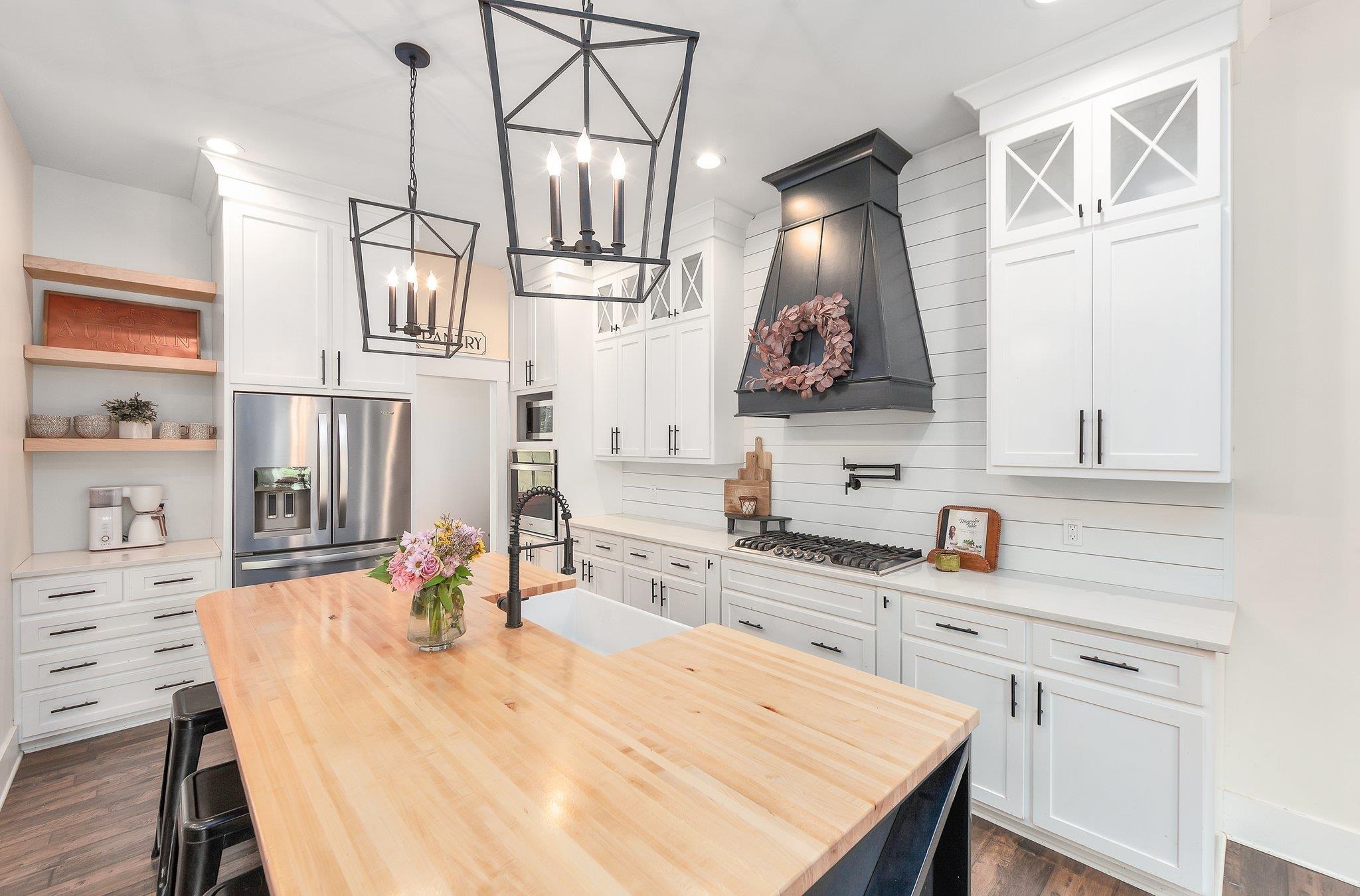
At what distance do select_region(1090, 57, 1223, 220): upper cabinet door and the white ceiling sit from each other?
27 centimetres

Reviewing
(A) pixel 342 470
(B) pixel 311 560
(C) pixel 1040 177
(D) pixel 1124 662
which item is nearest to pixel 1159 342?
(C) pixel 1040 177

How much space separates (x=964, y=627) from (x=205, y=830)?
2301mm

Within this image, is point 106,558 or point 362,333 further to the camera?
point 362,333

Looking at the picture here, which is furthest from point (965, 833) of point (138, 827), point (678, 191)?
point (678, 191)

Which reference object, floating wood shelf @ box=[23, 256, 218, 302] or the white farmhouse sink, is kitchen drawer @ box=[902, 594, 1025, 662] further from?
floating wood shelf @ box=[23, 256, 218, 302]

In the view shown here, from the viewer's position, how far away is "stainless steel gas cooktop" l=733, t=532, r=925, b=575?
2.60 meters

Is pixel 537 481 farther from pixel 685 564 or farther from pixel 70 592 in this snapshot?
pixel 70 592

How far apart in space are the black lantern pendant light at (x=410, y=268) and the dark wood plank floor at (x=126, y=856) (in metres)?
1.98

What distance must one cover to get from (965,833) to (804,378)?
76.6 inches

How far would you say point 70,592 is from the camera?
2.87 metres

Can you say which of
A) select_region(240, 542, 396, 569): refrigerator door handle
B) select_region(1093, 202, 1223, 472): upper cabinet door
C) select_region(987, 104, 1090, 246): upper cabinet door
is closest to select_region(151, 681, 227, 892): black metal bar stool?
select_region(240, 542, 396, 569): refrigerator door handle

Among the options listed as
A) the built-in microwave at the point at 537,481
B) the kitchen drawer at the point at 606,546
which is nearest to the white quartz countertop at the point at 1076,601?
the kitchen drawer at the point at 606,546

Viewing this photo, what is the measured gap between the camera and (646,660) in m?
1.61

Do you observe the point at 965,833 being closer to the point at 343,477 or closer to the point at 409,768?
the point at 409,768
